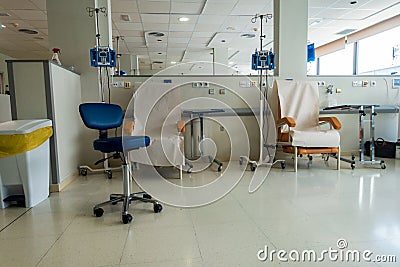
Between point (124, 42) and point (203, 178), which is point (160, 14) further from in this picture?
point (203, 178)

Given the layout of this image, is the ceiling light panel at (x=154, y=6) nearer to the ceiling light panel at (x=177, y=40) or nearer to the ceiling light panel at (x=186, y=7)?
the ceiling light panel at (x=186, y=7)

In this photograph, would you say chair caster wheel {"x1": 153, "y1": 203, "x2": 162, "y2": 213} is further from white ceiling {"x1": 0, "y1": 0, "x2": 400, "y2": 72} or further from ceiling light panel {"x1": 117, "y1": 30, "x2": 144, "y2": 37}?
ceiling light panel {"x1": 117, "y1": 30, "x2": 144, "y2": 37}

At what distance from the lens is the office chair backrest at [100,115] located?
2.25m

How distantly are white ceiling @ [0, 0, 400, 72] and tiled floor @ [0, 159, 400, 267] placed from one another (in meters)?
3.62

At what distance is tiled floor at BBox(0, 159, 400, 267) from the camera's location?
1.49 m

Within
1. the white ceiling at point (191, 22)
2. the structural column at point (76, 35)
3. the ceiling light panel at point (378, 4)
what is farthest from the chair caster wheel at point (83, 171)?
the ceiling light panel at point (378, 4)

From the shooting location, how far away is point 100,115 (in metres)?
2.36

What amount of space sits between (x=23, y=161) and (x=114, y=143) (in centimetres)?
87

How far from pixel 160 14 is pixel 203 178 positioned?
368cm

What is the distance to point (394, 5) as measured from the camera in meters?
5.14

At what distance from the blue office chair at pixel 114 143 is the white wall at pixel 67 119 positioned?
0.62 m

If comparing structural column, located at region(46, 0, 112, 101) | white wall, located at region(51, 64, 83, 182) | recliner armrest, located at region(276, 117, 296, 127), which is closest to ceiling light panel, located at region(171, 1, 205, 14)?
structural column, located at region(46, 0, 112, 101)

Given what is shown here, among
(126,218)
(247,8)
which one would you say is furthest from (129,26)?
(126,218)

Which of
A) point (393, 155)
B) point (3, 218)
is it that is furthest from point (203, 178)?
point (393, 155)
